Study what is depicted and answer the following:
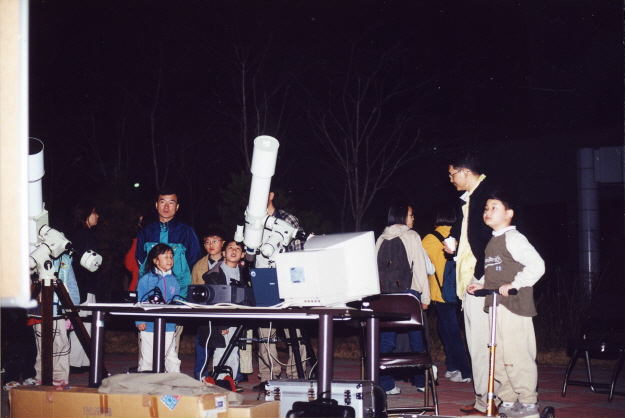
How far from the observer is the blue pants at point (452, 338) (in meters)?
5.86

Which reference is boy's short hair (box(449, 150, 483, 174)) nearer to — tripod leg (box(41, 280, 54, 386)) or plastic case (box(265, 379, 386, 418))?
plastic case (box(265, 379, 386, 418))

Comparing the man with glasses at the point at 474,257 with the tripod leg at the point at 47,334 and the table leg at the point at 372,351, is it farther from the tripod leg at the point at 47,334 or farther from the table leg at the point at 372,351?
the tripod leg at the point at 47,334

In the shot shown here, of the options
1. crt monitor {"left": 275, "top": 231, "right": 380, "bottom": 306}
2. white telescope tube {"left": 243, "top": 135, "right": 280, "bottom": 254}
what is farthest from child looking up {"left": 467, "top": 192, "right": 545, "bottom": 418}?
white telescope tube {"left": 243, "top": 135, "right": 280, "bottom": 254}

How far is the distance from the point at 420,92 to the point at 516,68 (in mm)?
1992

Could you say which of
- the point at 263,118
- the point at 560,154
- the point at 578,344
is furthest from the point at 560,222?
A: the point at 578,344

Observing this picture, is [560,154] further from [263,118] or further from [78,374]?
[78,374]

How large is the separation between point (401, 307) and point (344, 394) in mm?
1211

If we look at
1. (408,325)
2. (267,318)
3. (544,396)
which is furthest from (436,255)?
(267,318)

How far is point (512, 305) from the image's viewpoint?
3943 mm

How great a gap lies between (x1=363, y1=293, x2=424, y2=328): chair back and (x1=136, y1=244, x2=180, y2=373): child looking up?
172 cm

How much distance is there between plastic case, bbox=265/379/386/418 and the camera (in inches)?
141

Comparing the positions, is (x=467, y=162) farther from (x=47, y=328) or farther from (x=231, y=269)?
(x=47, y=328)

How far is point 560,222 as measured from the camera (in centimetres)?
1366

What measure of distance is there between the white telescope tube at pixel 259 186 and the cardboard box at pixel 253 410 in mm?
1067
